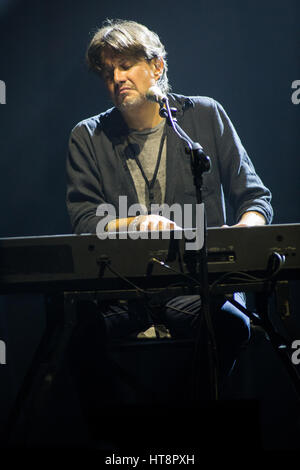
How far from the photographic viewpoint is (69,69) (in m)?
2.56

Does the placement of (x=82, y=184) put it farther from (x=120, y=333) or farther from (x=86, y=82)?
(x=86, y=82)

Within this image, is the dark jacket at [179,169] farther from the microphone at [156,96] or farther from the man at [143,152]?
the microphone at [156,96]

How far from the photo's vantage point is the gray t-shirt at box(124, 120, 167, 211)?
1920 mm

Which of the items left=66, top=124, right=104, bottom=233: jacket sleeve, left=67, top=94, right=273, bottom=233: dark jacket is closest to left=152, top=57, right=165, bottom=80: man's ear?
left=67, top=94, right=273, bottom=233: dark jacket

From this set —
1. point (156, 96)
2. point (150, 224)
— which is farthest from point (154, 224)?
point (156, 96)

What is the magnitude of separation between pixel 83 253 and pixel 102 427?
46 centimetres

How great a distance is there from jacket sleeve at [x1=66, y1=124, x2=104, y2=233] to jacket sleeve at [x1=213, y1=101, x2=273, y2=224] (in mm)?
469

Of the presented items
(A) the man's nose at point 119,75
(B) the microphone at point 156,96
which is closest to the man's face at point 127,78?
(A) the man's nose at point 119,75

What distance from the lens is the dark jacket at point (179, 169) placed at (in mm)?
1888

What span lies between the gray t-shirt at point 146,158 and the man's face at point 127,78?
0.40 ft

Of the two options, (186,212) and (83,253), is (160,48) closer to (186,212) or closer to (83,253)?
(186,212)

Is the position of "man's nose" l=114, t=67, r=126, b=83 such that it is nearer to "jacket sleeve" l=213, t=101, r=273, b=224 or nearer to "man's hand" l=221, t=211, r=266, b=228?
"jacket sleeve" l=213, t=101, r=273, b=224

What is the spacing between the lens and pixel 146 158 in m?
1.99

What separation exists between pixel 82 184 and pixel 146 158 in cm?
27
